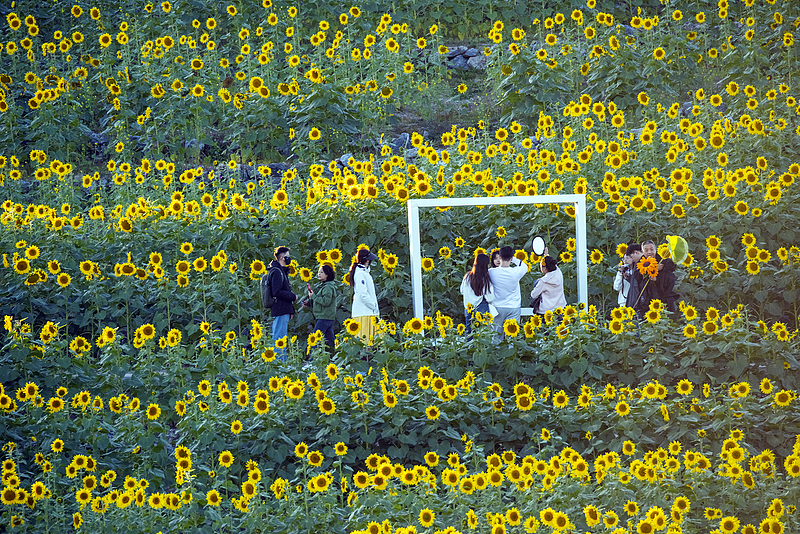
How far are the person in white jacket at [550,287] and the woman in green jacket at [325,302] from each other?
6.07 feet

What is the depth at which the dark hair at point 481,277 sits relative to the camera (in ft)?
24.6

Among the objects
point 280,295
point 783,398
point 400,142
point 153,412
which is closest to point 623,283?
point 783,398

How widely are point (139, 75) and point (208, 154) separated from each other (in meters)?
1.93

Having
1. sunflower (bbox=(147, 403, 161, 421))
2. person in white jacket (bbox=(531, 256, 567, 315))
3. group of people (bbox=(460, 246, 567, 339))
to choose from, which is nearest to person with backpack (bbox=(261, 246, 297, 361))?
group of people (bbox=(460, 246, 567, 339))

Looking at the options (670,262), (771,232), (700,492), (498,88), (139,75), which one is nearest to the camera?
(700,492)

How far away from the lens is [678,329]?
21.9ft

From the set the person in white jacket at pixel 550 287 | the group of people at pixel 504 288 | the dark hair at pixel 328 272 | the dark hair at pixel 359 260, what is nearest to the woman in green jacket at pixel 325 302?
the dark hair at pixel 328 272

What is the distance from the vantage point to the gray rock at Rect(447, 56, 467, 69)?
44.9ft

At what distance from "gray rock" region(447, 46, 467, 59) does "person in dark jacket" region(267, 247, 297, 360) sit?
7145 millimetres

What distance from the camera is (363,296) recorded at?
7645 mm

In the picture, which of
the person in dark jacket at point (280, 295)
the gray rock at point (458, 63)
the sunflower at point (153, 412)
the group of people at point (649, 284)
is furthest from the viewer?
the gray rock at point (458, 63)

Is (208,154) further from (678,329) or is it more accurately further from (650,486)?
(650,486)

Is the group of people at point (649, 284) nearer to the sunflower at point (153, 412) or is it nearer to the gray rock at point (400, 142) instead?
the sunflower at point (153, 412)

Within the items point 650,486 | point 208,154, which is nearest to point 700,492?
point 650,486
